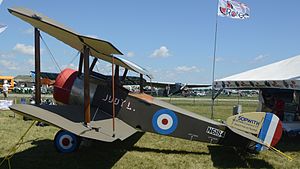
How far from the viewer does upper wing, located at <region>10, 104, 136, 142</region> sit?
5195 mm

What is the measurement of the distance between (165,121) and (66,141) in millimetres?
2236

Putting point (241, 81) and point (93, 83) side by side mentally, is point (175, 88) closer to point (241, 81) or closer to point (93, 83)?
point (241, 81)

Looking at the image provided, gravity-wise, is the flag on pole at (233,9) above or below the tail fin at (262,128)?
above

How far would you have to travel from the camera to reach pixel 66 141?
627 centimetres

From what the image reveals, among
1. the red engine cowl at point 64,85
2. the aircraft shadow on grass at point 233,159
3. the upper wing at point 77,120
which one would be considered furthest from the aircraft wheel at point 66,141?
the aircraft shadow on grass at point 233,159

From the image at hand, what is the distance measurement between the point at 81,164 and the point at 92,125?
2.79 feet

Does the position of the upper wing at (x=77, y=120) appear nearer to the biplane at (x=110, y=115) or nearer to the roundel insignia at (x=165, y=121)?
the biplane at (x=110, y=115)

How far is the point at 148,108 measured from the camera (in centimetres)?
704

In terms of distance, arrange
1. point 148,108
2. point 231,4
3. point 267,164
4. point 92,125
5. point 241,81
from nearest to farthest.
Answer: point 92,125, point 267,164, point 148,108, point 241,81, point 231,4

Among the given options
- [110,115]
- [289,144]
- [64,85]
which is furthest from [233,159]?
[64,85]

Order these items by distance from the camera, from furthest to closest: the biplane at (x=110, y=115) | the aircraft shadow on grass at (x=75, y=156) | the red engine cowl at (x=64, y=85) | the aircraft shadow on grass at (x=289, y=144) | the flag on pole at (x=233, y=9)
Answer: the flag on pole at (x=233, y=9), the aircraft shadow on grass at (x=289, y=144), the red engine cowl at (x=64, y=85), the aircraft shadow on grass at (x=75, y=156), the biplane at (x=110, y=115)

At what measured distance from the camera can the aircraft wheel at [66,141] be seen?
625 cm

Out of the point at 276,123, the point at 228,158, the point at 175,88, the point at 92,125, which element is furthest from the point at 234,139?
the point at 175,88

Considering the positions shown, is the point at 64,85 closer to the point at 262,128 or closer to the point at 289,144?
the point at 262,128
